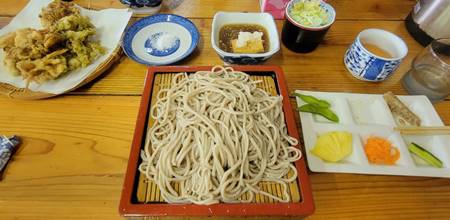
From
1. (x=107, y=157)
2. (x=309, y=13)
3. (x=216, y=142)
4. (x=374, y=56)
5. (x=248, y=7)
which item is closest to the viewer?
(x=216, y=142)

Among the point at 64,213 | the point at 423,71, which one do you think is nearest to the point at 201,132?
the point at 64,213

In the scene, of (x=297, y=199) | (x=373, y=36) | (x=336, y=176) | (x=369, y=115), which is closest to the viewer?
(x=297, y=199)

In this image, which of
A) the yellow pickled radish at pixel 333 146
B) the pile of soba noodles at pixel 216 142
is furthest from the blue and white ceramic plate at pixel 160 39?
the yellow pickled radish at pixel 333 146

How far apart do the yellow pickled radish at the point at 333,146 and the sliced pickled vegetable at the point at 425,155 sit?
0.20 m

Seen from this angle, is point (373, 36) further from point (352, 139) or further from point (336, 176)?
point (336, 176)

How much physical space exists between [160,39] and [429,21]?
42.8 inches

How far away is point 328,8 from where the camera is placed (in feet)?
3.37

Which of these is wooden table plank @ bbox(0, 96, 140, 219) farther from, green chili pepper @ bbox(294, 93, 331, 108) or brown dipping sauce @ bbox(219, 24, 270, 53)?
green chili pepper @ bbox(294, 93, 331, 108)

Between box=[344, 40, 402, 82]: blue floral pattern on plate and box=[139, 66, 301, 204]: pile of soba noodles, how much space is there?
1.24ft

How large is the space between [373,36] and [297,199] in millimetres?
726

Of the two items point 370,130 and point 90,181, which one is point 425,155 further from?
point 90,181

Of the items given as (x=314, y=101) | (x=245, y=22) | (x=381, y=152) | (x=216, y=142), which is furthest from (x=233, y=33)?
(x=381, y=152)

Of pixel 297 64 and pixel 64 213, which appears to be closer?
pixel 64 213

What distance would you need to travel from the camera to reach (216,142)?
0.68m
